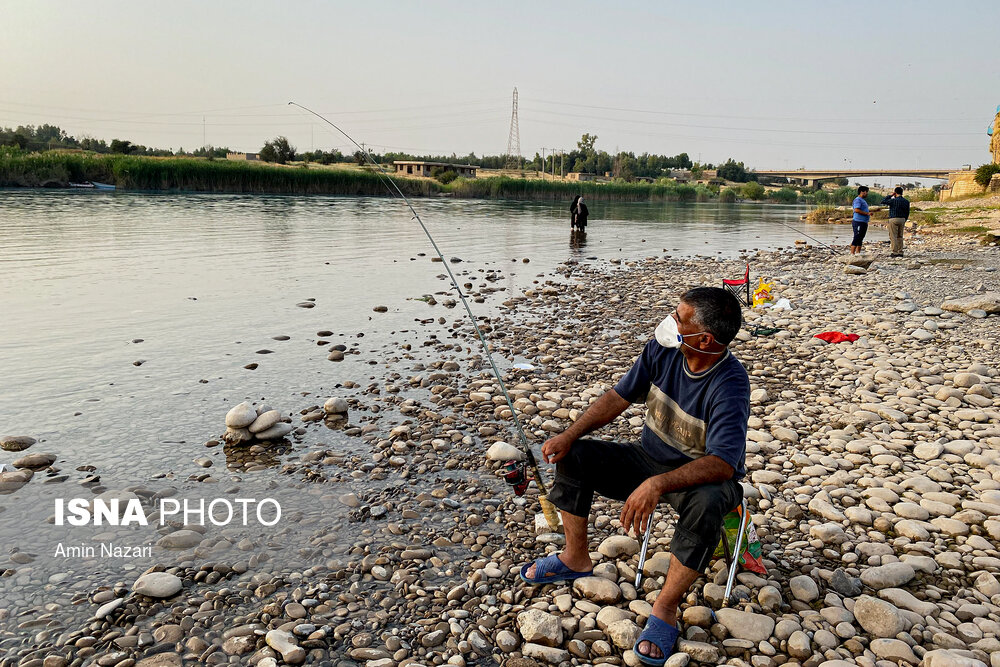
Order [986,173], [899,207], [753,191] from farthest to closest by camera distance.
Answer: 1. [753,191]
2. [986,173]
3. [899,207]

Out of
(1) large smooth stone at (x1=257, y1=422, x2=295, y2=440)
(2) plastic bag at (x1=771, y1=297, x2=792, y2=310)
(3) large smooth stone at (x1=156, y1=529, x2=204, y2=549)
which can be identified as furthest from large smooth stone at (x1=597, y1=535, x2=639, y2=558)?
(2) plastic bag at (x1=771, y1=297, x2=792, y2=310)

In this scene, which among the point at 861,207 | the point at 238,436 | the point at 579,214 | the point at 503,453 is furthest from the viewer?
the point at 579,214

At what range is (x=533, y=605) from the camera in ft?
10.8

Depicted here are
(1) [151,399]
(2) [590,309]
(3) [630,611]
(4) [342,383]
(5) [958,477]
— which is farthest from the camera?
(2) [590,309]

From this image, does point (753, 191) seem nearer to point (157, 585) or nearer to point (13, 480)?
point (13, 480)

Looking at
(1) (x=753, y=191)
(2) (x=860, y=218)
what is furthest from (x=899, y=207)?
(1) (x=753, y=191)

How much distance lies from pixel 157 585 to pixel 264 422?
7.15ft

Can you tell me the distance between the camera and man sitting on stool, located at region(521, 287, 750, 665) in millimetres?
2826

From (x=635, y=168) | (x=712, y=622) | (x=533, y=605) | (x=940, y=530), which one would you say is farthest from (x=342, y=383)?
(x=635, y=168)

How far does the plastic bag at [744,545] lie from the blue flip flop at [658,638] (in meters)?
0.52

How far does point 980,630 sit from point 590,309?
8.65m

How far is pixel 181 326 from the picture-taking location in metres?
9.75

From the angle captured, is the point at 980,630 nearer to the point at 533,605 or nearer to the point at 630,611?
the point at 630,611

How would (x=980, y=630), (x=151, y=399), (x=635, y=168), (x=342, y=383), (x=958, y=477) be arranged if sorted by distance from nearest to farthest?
(x=980, y=630) < (x=958, y=477) < (x=151, y=399) < (x=342, y=383) < (x=635, y=168)
